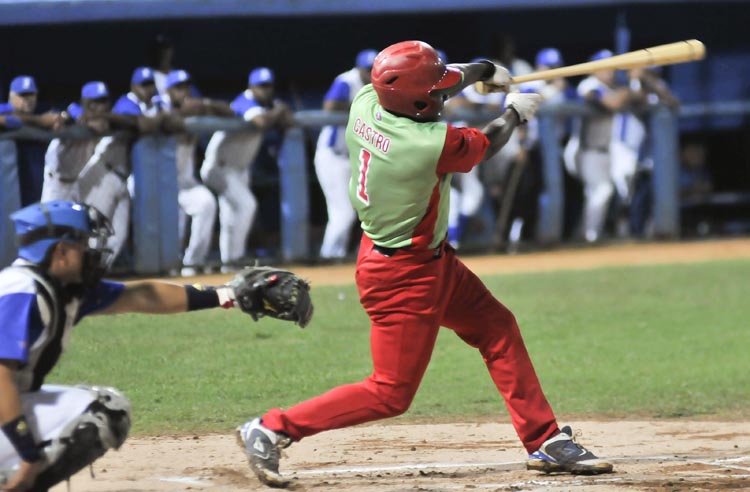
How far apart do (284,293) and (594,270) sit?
7.62m

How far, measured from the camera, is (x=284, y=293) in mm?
4648

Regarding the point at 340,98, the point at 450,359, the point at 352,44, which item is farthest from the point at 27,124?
the point at 352,44

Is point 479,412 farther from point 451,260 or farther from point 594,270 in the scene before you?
point 594,270

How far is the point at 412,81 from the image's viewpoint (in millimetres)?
4910

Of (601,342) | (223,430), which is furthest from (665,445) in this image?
(601,342)

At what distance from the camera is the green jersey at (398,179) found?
488cm

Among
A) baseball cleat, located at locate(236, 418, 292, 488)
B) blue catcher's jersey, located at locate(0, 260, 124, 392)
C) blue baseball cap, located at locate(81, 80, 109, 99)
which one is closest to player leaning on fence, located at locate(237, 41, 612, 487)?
baseball cleat, located at locate(236, 418, 292, 488)

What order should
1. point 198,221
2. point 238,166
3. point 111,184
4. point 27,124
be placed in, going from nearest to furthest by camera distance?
1. point 27,124
2. point 111,184
3. point 198,221
4. point 238,166

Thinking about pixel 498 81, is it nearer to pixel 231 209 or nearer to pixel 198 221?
pixel 198 221

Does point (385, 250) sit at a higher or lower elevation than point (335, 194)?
higher

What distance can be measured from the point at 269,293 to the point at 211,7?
9339 mm

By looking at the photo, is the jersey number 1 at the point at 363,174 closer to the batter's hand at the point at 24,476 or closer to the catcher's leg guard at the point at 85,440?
the catcher's leg guard at the point at 85,440

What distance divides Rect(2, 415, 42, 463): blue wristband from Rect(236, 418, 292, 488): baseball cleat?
39.5 inches

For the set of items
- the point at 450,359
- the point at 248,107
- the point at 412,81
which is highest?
the point at 412,81
